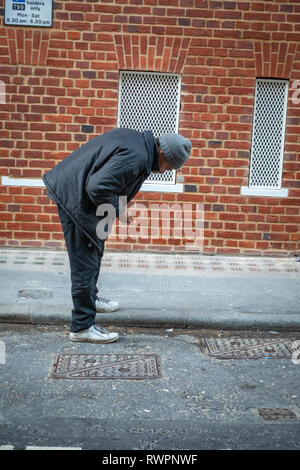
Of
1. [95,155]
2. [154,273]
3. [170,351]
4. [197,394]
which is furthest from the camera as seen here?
[154,273]

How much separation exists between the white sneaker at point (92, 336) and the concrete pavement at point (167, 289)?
0.51m

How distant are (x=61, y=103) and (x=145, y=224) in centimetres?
205

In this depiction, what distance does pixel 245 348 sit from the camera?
512cm

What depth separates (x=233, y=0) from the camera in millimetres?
8016

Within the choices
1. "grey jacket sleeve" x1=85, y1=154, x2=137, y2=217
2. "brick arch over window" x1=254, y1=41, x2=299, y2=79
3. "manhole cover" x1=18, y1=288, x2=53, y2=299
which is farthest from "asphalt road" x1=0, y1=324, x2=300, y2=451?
"brick arch over window" x1=254, y1=41, x2=299, y2=79

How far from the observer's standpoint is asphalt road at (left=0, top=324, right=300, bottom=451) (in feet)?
11.2

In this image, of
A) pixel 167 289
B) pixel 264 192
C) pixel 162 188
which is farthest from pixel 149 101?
pixel 167 289

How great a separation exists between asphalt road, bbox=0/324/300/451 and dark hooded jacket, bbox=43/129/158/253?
1102mm

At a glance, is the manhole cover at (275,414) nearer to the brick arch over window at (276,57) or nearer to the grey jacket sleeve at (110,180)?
the grey jacket sleeve at (110,180)

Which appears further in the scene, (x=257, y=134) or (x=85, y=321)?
(x=257, y=134)

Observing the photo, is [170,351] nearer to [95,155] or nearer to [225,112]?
[95,155]

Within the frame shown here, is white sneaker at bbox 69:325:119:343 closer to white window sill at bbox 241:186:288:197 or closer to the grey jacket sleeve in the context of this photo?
the grey jacket sleeve

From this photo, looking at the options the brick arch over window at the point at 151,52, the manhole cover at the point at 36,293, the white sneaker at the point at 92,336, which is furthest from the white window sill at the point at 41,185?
the white sneaker at the point at 92,336

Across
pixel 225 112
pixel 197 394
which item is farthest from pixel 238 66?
pixel 197 394
